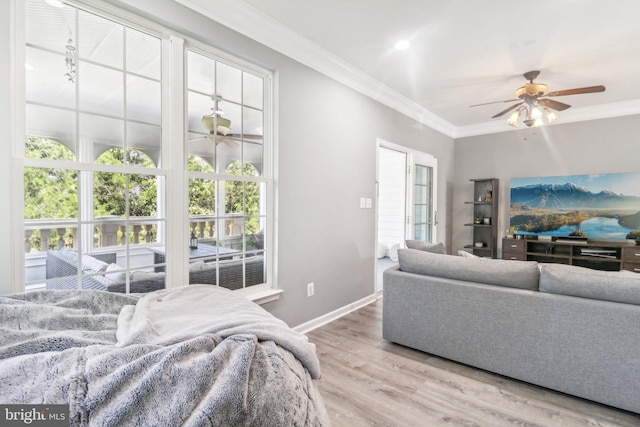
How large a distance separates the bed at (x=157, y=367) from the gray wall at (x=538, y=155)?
531 cm

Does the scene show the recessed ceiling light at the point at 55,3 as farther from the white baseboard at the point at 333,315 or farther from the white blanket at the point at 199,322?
the white baseboard at the point at 333,315

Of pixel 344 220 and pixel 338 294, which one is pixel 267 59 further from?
pixel 338 294

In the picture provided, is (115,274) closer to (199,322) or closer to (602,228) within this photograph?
(199,322)

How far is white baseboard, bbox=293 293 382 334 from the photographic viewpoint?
9.58ft

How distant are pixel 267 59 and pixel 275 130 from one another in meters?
0.56


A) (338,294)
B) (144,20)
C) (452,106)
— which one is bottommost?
(338,294)

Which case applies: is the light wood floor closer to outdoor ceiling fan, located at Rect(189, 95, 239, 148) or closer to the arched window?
the arched window

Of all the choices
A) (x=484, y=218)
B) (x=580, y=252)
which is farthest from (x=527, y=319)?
(x=484, y=218)

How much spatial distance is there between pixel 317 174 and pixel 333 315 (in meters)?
1.45

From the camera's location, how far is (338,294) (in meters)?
3.33

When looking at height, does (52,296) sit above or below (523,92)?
below

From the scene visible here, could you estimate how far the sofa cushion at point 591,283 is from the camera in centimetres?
179

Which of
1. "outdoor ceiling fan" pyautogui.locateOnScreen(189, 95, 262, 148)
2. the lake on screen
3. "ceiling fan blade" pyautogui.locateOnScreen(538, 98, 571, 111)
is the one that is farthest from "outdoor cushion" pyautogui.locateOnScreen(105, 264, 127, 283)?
the lake on screen

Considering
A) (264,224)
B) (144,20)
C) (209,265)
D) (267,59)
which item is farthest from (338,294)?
(144,20)
